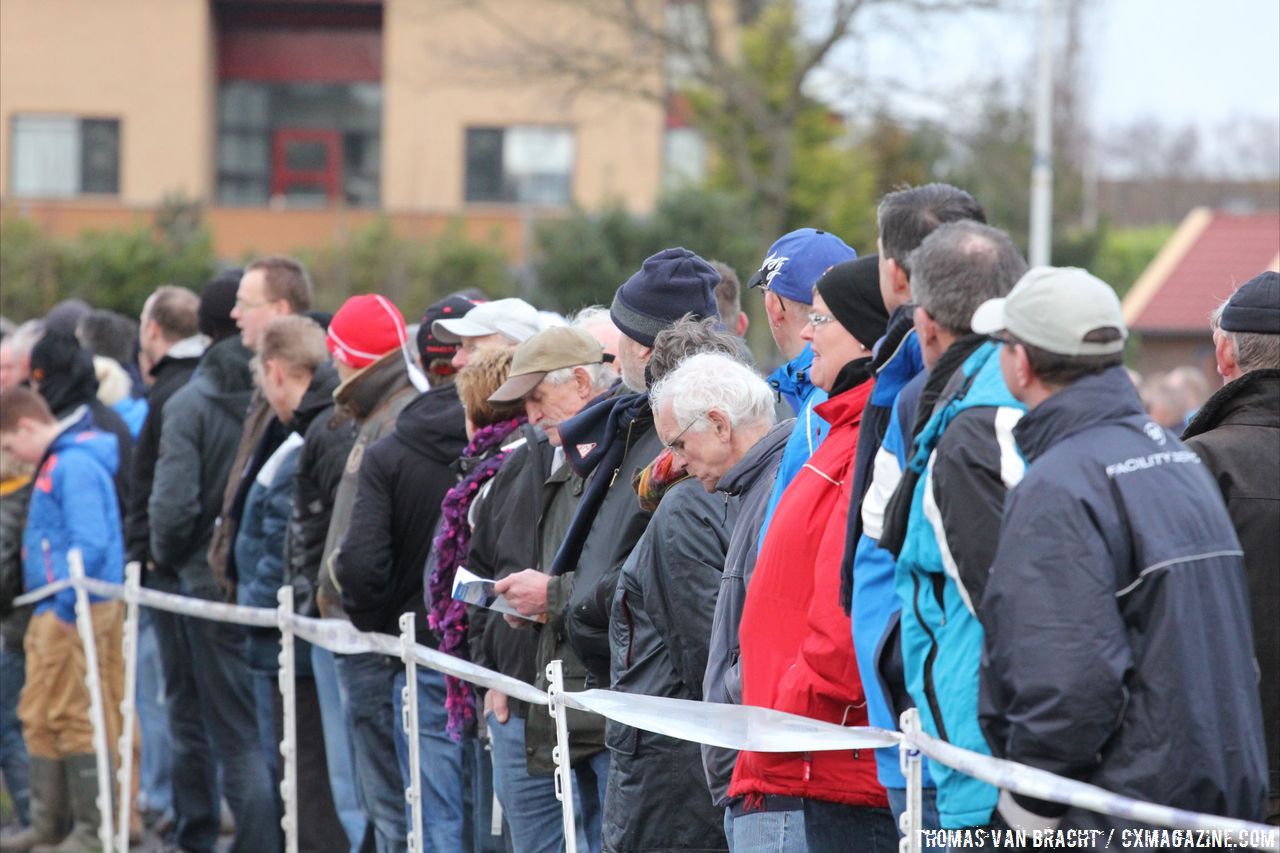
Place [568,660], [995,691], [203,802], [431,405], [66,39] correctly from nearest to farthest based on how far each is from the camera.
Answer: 1. [995,691]
2. [568,660]
3. [431,405]
4. [203,802]
5. [66,39]

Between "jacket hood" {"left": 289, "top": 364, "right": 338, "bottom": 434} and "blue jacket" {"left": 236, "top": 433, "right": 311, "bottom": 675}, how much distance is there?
0.52ft

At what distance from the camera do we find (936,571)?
3.51m

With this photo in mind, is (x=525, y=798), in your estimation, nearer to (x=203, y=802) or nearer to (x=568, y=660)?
(x=568, y=660)

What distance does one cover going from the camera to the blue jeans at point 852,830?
4023 mm

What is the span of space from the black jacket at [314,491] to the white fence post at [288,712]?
0.37 feet

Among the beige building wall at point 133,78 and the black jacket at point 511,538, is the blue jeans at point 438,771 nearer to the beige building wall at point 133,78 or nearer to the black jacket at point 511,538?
the black jacket at point 511,538

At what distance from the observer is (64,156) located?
130 ft

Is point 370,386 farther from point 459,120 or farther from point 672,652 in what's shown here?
point 459,120

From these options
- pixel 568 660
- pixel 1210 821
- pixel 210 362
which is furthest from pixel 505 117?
pixel 1210 821

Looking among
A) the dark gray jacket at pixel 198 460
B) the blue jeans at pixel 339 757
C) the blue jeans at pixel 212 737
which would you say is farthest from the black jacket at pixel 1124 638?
the dark gray jacket at pixel 198 460

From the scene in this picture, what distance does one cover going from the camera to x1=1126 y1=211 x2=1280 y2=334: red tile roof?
24.2 meters

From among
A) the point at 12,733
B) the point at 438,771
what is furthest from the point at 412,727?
the point at 12,733

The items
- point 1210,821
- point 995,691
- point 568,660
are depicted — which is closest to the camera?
point 1210,821

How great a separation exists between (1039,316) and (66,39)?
38791 millimetres
